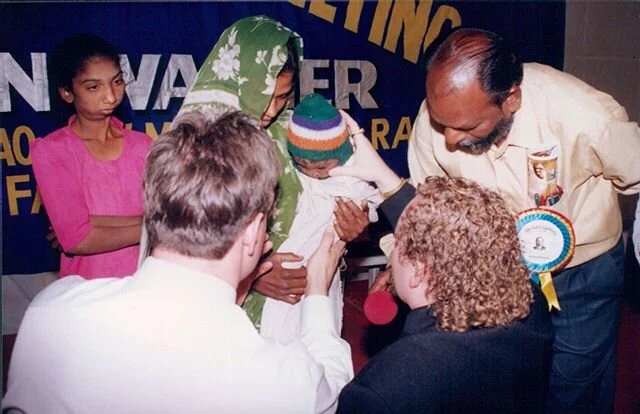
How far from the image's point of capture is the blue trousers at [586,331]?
209cm

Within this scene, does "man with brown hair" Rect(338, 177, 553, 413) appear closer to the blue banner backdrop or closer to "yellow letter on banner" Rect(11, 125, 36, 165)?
the blue banner backdrop

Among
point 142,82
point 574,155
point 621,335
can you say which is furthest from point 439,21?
point 574,155

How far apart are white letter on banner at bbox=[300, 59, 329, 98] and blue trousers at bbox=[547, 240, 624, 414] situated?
2459 mm

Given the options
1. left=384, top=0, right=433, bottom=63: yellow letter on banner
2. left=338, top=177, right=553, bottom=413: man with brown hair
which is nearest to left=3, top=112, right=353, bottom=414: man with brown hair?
left=338, top=177, right=553, bottom=413: man with brown hair

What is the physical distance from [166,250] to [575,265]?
153 cm

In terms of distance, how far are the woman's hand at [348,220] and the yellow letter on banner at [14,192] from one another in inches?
93.2

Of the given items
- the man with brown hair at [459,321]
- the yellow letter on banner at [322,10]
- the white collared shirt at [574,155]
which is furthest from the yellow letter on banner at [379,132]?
the man with brown hair at [459,321]

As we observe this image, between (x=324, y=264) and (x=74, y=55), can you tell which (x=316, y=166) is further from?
(x=74, y=55)

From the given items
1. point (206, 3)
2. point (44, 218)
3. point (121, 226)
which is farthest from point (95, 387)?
point (206, 3)

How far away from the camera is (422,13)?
4.48m

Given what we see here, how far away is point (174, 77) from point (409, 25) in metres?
1.85

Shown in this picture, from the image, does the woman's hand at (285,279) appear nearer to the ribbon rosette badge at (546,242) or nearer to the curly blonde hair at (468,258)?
the curly blonde hair at (468,258)

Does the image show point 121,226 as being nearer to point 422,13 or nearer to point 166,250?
point 166,250

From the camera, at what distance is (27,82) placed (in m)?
3.32
